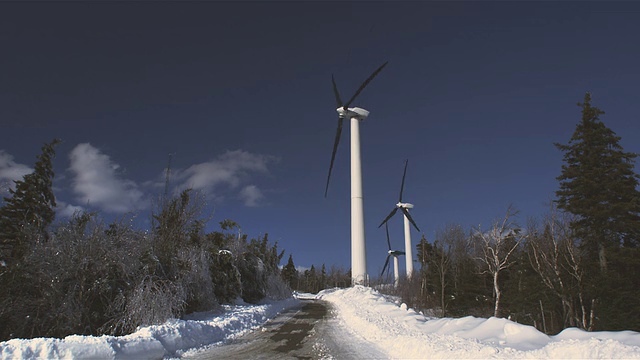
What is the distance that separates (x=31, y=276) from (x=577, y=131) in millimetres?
28946

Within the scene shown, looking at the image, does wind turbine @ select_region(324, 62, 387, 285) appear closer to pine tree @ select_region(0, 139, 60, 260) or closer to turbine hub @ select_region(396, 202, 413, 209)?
turbine hub @ select_region(396, 202, 413, 209)

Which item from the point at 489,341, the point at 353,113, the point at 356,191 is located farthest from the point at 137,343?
the point at 353,113

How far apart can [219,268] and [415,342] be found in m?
15.7

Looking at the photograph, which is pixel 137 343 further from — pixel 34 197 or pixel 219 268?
pixel 34 197

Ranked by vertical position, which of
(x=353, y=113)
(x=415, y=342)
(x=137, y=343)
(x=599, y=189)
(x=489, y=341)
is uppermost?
(x=353, y=113)

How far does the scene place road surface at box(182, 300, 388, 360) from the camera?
34.2ft

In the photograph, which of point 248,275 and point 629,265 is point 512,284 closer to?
point 629,265

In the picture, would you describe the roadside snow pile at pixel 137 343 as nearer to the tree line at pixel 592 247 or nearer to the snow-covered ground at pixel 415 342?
the snow-covered ground at pixel 415 342

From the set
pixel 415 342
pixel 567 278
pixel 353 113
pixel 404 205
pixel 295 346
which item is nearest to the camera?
pixel 415 342

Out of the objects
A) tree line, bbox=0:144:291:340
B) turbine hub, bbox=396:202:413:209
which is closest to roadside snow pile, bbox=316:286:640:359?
tree line, bbox=0:144:291:340

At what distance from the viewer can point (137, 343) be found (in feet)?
32.3

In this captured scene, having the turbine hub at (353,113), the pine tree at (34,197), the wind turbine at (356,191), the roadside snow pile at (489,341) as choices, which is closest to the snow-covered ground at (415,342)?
the roadside snow pile at (489,341)

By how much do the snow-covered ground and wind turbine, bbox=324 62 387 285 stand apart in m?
35.7

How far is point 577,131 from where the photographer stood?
25250 millimetres
